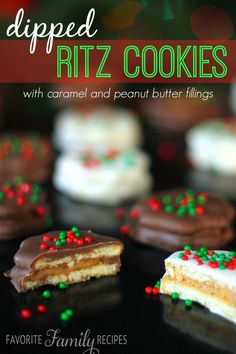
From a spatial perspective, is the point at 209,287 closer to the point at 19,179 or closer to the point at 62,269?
the point at 62,269

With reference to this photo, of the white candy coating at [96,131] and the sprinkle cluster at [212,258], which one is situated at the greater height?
the white candy coating at [96,131]

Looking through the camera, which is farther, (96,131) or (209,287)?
(96,131)

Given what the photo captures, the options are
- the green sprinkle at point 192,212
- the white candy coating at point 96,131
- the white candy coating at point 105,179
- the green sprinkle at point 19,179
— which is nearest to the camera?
the green sprinkle at point 192,212

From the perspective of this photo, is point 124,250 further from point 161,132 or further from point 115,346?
point 161,132

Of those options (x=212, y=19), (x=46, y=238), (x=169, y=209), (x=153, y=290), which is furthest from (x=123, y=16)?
(x=153, y=290)

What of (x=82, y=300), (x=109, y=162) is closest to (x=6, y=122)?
(x=109, y=162)

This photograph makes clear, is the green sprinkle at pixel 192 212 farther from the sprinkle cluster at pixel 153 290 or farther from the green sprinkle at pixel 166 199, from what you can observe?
the sprinkle cluster at pixel 153 290

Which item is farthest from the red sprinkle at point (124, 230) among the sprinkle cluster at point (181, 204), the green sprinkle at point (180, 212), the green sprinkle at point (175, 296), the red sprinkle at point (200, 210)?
the green sprinkle at point (175, 296)
